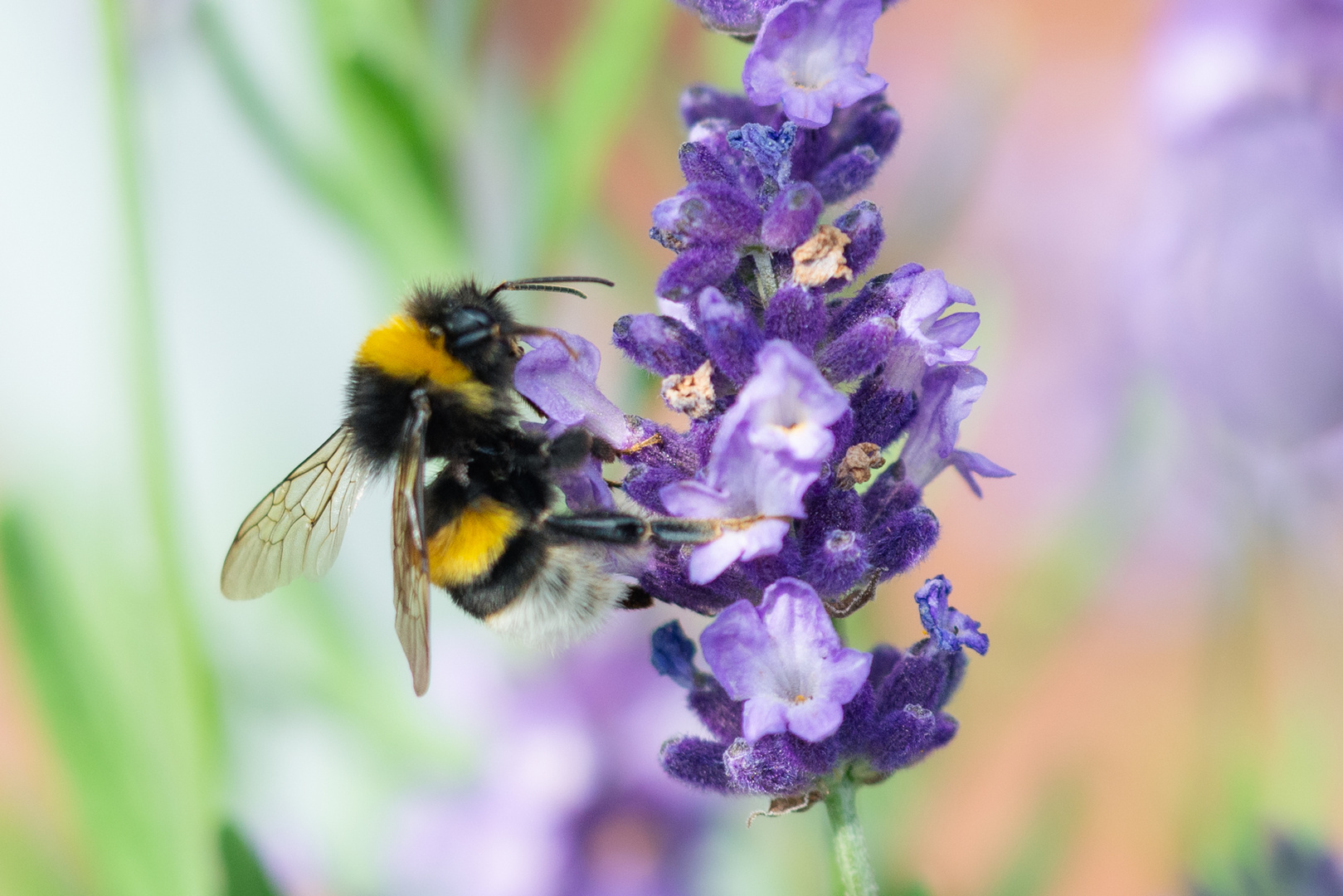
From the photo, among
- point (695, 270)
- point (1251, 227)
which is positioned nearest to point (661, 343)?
point (695, 270)

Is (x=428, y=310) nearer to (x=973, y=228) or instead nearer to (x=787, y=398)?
(x=787, y=398)

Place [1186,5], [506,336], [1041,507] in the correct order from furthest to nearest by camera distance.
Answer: [1041,507], [1186,5], [506,336]

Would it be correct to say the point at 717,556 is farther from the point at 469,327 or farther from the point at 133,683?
the point at 133,683

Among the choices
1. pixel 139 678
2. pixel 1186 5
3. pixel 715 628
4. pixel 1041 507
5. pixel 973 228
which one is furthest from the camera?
pixel 973 228

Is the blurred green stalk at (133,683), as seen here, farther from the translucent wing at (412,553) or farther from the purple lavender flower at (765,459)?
the purple lavender flower at (765,459)

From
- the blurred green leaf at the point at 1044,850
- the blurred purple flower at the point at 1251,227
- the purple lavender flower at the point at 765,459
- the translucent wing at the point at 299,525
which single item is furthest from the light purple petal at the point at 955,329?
the blurred purple flower at the point at 1251,227

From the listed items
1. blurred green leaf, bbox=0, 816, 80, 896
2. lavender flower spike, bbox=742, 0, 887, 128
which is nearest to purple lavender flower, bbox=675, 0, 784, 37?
lavender flower spike, bbox=742, 0, 887, 128

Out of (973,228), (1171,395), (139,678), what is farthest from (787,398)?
(973,228)

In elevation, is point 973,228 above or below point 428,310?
above
